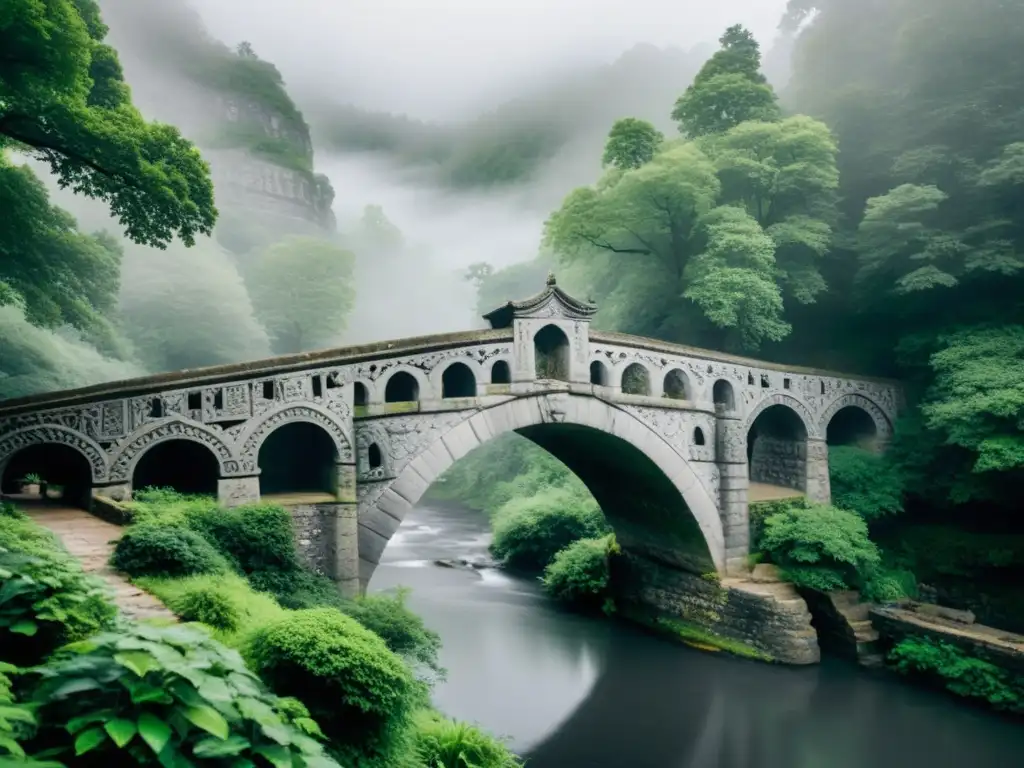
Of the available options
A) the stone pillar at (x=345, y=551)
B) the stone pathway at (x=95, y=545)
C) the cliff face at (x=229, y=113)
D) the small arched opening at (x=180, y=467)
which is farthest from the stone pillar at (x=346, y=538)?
the cliff face at (x=229, y=113)

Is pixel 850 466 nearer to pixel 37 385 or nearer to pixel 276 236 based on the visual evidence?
pixel 37 385

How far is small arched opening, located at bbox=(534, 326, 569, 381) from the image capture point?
16.0 m

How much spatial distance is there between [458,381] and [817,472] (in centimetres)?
1080

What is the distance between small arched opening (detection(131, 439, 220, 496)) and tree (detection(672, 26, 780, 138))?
69.6 ft

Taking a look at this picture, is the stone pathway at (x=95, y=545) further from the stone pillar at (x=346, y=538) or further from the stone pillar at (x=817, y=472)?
the stone pillar at (x=817, y=472)

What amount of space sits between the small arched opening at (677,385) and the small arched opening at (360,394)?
8481 mm

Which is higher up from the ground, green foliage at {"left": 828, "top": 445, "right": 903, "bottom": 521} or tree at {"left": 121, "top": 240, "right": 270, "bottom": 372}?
tree at {"left": 121, "top": 240, "right": 270, "bottom": 372}

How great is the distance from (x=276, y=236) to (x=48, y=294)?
46259 mm

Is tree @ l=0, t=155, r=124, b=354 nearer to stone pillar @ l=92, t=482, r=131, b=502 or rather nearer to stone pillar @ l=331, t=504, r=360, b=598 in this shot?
stone pillar @ l=92, t=482, r=131, b=502

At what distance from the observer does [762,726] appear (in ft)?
45.6

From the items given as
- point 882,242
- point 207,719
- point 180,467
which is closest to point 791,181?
point 882,242

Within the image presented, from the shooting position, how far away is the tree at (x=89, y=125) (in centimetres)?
920

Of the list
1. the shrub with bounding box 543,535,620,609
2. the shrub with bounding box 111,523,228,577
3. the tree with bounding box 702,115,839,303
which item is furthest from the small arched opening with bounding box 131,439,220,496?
the tree with bounding box 702,115,839,303

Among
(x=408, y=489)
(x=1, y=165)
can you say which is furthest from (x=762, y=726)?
(x=1, y=165)
